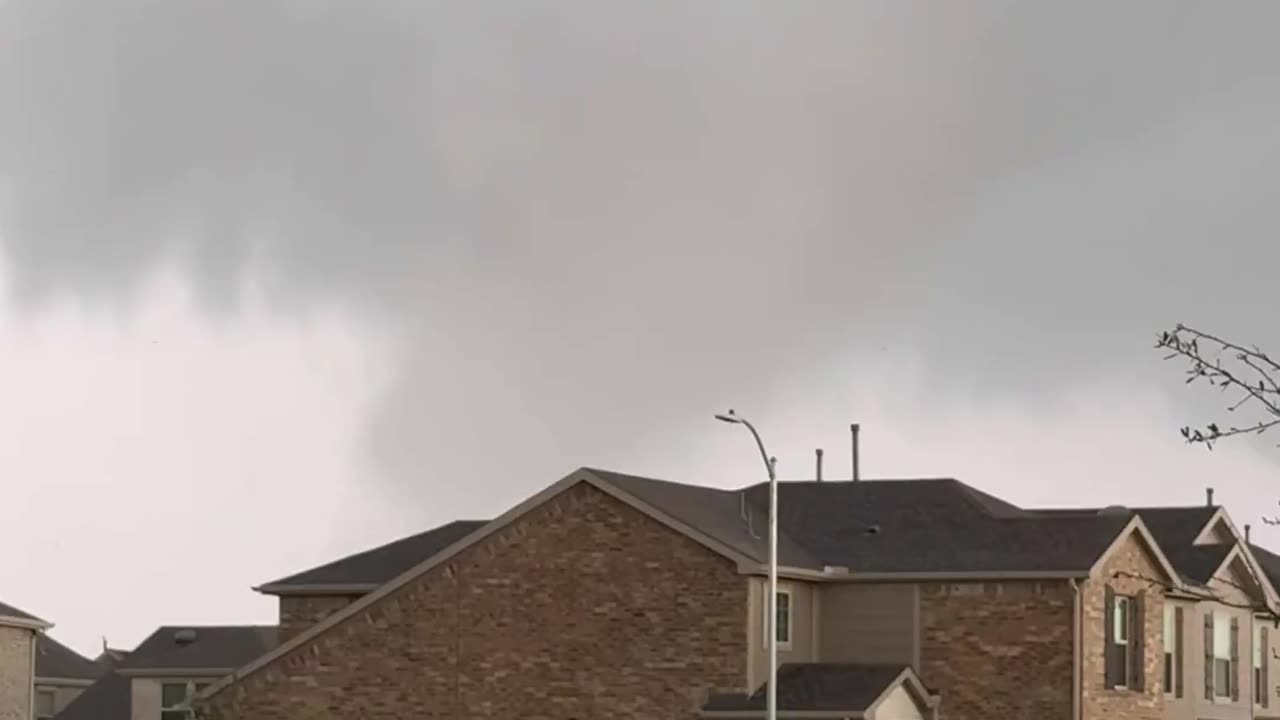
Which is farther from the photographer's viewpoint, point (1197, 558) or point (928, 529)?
point (1197, 558)

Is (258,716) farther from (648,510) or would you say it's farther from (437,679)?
(648,510)

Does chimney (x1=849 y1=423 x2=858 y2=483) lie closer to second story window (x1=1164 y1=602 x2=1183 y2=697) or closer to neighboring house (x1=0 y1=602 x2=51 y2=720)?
second story window (x1=1164 y1=602 x2=1183 y2=697)

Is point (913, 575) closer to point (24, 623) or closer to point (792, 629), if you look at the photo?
point (792, 629)

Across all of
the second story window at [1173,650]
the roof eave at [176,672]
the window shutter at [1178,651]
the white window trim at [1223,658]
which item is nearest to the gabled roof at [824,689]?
the second story window at [1173,650]

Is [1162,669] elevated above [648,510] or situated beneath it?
situated beneath

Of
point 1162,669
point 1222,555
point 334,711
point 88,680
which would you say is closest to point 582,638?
point 334,711

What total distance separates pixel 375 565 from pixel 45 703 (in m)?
39.8

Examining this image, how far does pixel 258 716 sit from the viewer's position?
4997cm

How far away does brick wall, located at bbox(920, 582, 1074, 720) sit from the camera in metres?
47.8

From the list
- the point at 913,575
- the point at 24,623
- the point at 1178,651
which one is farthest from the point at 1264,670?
the point at 24,623

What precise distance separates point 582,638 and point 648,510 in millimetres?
3046

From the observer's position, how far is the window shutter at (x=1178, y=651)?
176 ft

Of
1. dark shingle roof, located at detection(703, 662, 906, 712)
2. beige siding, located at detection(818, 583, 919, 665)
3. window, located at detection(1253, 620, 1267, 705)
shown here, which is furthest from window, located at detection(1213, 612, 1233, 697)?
dark shingle roof, located at detection(703, 662, 906, 712)

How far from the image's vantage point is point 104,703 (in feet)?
269
